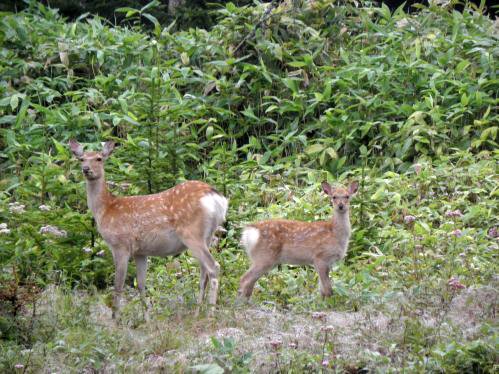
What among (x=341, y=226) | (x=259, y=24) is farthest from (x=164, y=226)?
(x=259, y=24)

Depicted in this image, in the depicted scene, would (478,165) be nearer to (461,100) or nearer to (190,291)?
(461,100)

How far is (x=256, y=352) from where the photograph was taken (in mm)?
6746

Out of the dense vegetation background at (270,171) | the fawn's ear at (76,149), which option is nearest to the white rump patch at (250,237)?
the dense vegetation background at (270,171)

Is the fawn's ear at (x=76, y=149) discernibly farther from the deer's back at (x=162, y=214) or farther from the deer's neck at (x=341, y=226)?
the deer's neck at (x=341, y=226)

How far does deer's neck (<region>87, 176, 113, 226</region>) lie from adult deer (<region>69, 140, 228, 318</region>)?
12mm

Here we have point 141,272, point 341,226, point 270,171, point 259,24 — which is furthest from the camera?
point 259,24

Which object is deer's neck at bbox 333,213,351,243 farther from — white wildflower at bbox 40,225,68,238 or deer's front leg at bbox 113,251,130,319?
white wildflower at bbox 40,225,68,238

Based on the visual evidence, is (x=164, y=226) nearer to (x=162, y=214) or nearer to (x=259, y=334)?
(x=162, y=214)

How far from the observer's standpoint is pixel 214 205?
8.91 metres

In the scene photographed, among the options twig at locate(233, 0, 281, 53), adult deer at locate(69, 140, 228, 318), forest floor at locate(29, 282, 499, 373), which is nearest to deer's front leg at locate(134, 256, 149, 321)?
adult deer at locate(69, 140, 228, 318)

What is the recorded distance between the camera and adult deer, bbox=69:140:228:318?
8875 mm

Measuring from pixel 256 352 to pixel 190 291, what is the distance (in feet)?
7.63

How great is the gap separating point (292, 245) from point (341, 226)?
0.51 m

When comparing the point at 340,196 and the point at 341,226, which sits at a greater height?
the point at 340,196
